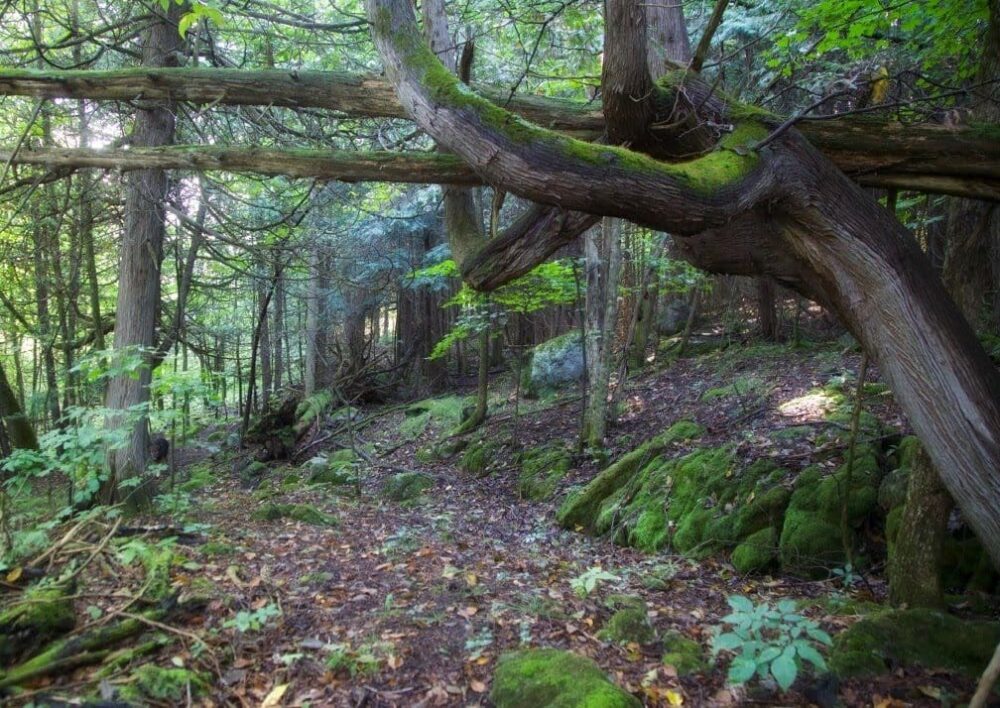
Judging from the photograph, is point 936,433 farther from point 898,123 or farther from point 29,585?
point 29,585

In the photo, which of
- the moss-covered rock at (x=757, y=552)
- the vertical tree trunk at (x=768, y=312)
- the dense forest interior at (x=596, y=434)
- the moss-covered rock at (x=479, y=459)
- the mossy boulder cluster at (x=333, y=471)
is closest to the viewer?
the dense forest interior at (x=596, y=434)

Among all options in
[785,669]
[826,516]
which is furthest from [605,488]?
[785,669]

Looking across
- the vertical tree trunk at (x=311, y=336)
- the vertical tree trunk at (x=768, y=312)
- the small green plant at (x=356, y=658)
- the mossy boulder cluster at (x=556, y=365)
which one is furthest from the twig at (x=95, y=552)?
the vertical tree trunk at (x=311, y=336)

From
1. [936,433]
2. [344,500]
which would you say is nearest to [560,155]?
[936,433]

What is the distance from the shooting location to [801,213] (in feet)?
13.3

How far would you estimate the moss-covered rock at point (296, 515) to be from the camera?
720 centimetres

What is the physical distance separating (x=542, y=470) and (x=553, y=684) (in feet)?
18.5

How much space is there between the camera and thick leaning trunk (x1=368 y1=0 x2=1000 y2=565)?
11.9 ft

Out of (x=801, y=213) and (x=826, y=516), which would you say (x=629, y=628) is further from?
(x=801, y=213)

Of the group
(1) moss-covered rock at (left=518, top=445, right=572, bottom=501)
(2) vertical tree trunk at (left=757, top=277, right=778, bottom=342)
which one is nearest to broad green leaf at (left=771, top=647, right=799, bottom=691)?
(1) moss-covered rock at (left=518, top=445, right=572, bottom=501)

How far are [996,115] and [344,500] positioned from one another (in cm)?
806

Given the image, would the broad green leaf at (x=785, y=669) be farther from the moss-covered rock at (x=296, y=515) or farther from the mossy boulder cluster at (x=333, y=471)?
the mossy boulder cluster at (x=333, y=471)

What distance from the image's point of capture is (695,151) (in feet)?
14.9

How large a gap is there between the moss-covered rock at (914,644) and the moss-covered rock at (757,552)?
1583 millimetres
